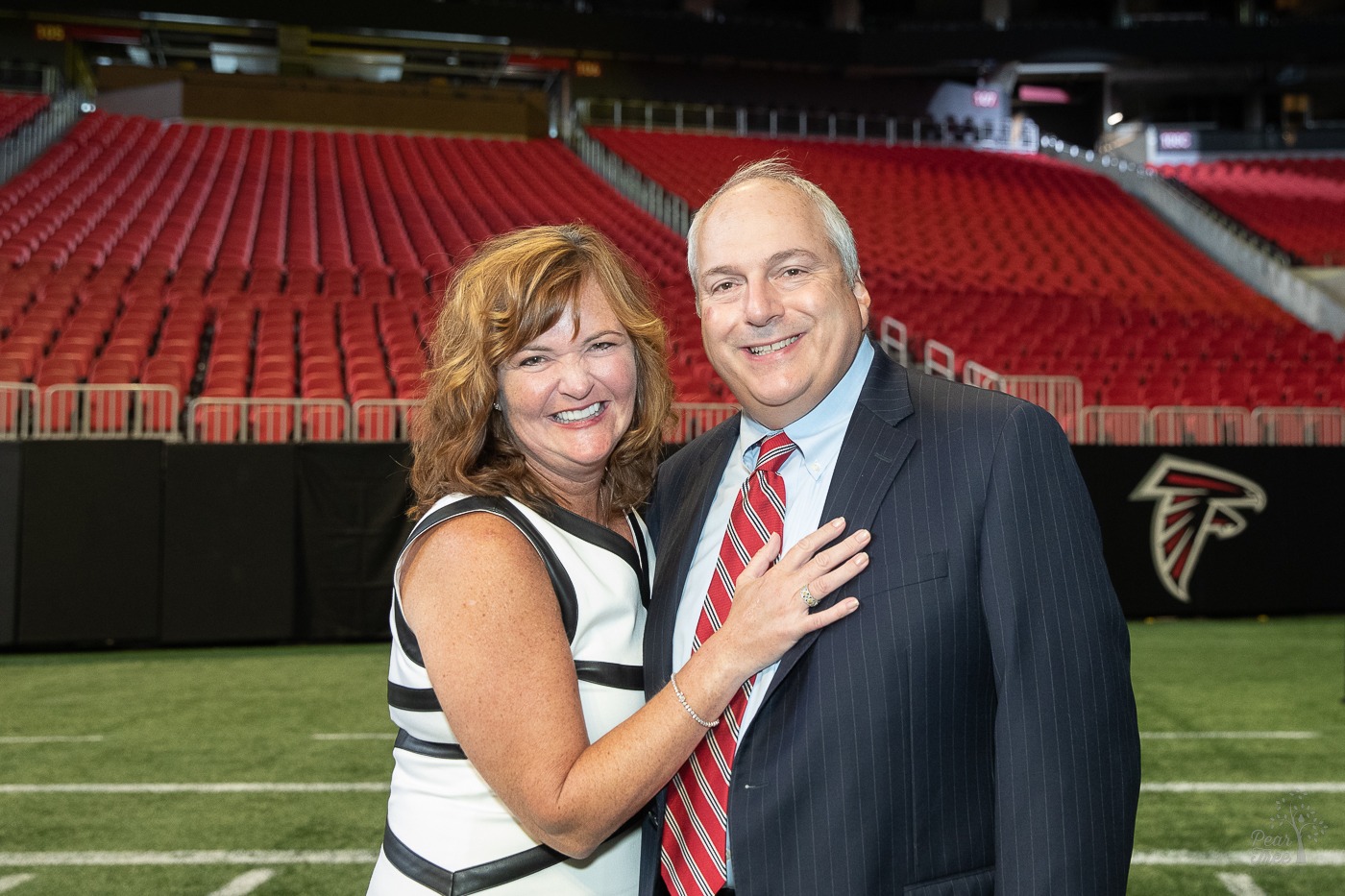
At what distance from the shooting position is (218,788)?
4656 millimetres

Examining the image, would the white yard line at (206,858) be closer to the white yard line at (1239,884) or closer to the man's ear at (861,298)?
the man's ear at (861,298)

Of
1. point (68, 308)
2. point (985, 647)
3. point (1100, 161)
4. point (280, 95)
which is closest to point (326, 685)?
point (985, 647)

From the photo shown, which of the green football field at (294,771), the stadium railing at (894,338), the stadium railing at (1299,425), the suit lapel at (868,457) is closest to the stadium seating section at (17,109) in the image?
the green football field at (294,771)

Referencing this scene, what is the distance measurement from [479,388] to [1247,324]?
50.1ft

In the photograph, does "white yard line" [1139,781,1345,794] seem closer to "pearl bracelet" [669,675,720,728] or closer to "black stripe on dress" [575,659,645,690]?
"black stripe on dress" [575,659,645,690]

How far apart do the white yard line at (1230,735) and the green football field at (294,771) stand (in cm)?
2

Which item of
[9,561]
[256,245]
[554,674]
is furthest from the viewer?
[256,245]

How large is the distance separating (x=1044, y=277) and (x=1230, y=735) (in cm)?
1189

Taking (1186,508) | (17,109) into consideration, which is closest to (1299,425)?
(1186,508)

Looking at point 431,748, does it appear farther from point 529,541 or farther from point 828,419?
point 828,419

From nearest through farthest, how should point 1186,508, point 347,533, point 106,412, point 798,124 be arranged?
point 347,533 < point 106,412 < point 1186,508 < point 798,124

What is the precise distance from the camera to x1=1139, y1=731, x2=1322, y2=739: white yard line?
17.6 feet

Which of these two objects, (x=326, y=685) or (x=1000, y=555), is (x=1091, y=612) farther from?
(x=326, y=685)

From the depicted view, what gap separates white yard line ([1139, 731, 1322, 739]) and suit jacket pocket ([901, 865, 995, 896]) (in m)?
4.17
